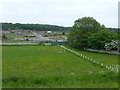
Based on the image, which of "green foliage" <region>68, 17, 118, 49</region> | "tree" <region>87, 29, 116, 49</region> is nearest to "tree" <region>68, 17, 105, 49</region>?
"green foliage" <region>68, 17, 118, 49</region>

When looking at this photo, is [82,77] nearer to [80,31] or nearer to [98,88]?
[98,88]

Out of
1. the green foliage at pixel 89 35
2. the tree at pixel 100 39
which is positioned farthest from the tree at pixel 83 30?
the tree at pixel 100 39

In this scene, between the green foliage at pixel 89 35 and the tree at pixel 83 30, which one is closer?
the green foliage at pixel 89 35

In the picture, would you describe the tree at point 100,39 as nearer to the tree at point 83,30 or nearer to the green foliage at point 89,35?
the green foliage at point 89,35

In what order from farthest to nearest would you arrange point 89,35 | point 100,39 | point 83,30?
point 83,30 < point 89,35 < point 100,39

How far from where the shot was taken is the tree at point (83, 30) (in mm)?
49756

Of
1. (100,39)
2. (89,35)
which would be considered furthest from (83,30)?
(100,39)

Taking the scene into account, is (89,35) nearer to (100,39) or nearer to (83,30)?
(83,30)

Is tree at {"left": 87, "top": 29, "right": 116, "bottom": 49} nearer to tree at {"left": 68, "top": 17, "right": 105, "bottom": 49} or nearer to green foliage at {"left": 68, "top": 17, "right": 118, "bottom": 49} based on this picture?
green foliage at {"left": 68, "top": 17, "right": 118, "bottom": 49}

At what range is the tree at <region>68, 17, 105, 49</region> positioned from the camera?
4976 cm

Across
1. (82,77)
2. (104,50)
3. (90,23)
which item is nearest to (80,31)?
(90,23)

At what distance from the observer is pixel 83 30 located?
51.8 m

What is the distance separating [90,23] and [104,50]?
986 cm

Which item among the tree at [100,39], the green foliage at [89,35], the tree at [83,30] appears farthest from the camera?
the tree at [83,30]
